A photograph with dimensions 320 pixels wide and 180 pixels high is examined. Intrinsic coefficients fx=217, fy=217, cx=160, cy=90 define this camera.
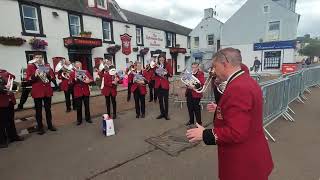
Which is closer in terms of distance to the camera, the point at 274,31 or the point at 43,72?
the point at 43,72

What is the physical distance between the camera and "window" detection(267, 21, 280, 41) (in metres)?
24.6

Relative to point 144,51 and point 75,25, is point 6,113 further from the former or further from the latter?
point 144,51

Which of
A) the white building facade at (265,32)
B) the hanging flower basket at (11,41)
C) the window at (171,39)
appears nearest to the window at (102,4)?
the hanging flower basket at (11,41)

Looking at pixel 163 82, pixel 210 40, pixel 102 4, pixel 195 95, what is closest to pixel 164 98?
pixel 163 82

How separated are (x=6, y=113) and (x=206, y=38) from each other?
2889cm

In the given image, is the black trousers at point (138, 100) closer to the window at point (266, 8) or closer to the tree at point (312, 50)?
the window at point (266, 8)

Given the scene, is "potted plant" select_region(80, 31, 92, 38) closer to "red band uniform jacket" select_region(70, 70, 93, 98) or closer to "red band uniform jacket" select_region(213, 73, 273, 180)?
"red band uniform jacket" select_region(70, 70, 93, 98)

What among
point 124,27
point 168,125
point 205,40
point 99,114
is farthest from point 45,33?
point 205,40

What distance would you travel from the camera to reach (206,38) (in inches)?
1217

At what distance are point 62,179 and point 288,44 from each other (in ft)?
87.0

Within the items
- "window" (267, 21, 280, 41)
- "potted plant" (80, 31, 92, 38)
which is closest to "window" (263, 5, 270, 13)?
"window" (267, 21, 280, 41)

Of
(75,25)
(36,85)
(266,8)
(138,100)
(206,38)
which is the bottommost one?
(138,100)

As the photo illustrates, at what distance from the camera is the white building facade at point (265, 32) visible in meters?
24.0

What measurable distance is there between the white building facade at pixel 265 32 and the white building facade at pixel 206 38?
7.63 ft
